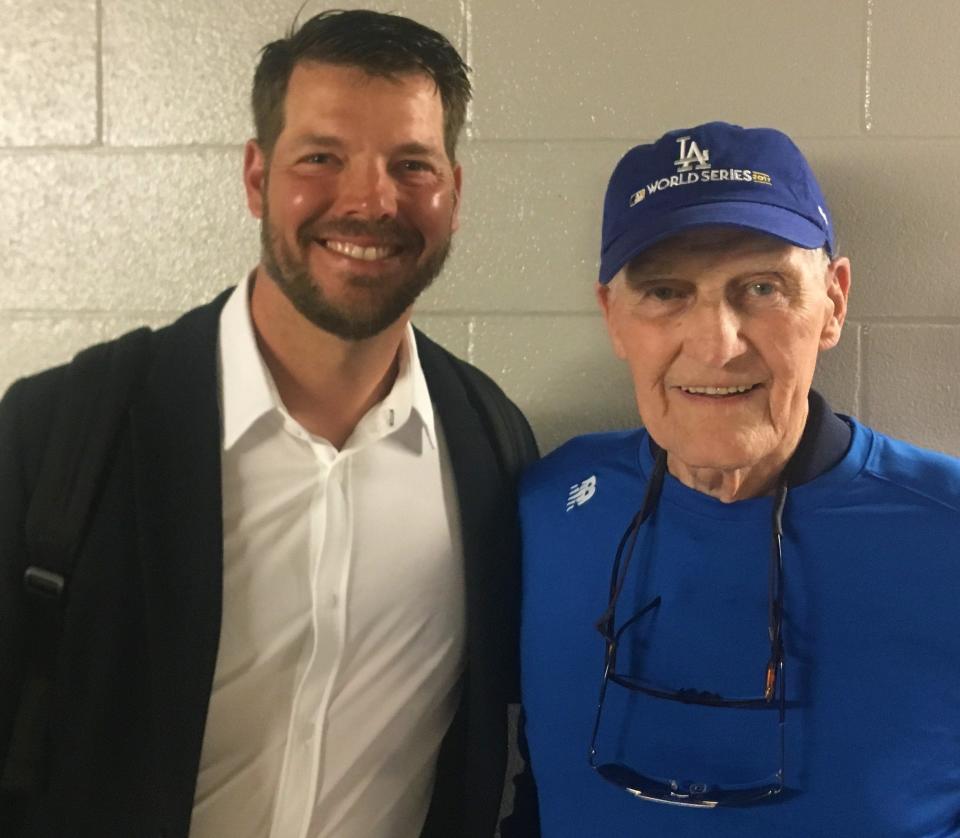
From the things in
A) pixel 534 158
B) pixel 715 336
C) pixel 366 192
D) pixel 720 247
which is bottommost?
pixel 715 336

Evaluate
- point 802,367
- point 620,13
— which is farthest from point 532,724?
point 620,13

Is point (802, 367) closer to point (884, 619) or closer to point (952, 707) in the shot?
point (884, 619)

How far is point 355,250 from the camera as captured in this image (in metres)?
1.23

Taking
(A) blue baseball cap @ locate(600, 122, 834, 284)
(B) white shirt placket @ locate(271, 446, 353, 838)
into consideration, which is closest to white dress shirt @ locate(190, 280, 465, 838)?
(B) white shirt placket @ locate(271, 446, 353, 838)

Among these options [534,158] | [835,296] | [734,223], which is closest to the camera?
[734,223]

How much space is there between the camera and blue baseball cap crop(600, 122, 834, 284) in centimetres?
101

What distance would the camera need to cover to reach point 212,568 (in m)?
1.08

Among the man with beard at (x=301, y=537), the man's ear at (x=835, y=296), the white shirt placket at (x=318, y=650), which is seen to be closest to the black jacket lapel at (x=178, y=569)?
the man with beard at (x=301, y=537)

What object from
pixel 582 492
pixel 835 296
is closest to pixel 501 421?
pixel 582 492

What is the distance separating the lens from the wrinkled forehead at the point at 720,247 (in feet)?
3.33

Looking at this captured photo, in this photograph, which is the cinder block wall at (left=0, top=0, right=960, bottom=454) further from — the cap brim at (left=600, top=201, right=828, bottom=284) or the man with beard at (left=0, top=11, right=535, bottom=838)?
the cap brim at (left=600, top=201, right=828, bottom=284)

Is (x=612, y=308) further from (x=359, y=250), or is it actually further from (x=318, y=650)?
(x=318, y=650)

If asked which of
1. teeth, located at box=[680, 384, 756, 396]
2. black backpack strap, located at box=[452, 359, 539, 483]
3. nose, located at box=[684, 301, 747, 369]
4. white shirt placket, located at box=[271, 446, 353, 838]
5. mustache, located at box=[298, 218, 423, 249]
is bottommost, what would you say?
white shirt placket, located at box=[271, 446, 353, 838]

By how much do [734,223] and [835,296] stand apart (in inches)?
7.9
